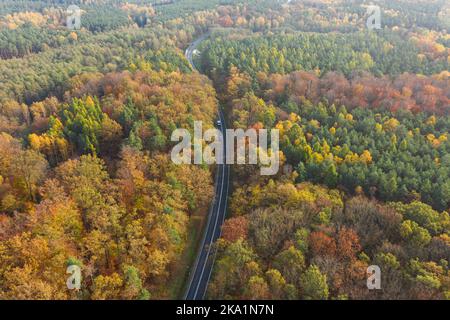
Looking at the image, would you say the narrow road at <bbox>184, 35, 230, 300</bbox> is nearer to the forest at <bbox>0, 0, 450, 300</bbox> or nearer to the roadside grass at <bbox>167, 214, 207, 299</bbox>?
the roadside grass at <bbox>167, 214, 207, 299</bbox>

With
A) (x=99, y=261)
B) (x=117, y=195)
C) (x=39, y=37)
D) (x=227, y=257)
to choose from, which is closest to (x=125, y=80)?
(x=117, y=195)

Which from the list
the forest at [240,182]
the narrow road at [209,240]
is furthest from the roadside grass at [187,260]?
the narrow road at [209,240]

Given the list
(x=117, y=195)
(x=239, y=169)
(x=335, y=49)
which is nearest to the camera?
(x=117, y=195)

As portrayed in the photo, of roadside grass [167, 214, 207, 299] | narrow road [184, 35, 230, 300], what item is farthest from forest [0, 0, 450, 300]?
narrow road [184, 35, 230, 300]

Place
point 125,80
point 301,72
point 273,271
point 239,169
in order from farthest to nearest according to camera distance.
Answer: point 301,72, point 125,80, point 239,169, point 273,271

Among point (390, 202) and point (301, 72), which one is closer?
point (390, 202)

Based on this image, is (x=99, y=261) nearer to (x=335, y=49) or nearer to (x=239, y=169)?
(x=239, y=169)

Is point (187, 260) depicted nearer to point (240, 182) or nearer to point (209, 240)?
point (209, 240)

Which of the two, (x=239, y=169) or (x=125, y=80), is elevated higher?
(x=125, y=80)
